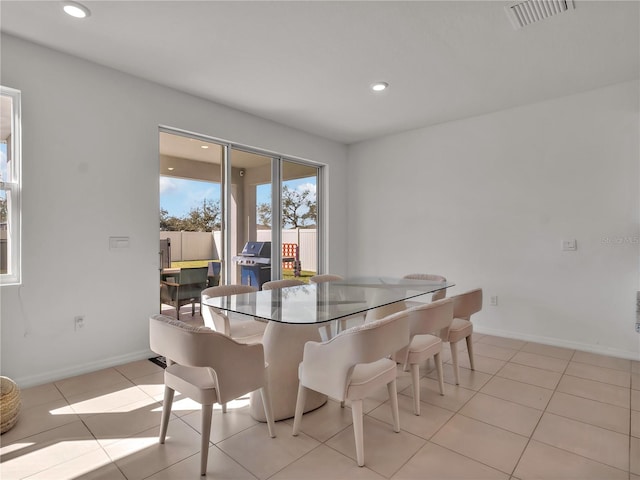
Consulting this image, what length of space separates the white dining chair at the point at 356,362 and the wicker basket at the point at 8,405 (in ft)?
5.98

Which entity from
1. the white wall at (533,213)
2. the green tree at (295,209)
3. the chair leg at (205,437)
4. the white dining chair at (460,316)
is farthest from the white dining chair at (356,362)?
the green tree at (295,209)

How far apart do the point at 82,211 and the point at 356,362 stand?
2.74m

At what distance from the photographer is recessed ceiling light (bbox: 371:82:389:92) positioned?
3514 millimetres

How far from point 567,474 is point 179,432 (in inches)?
86.0

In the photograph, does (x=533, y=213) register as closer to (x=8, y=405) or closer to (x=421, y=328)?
(x=421, y=328)

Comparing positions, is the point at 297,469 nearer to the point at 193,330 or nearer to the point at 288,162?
the point at 193,330

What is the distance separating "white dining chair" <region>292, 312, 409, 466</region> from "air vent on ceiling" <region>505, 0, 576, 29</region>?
2.20 metres

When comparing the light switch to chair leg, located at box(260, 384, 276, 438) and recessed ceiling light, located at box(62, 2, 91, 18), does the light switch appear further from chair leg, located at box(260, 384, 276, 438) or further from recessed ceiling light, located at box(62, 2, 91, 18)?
chair leg, located at box(260, 384, 276, 438)

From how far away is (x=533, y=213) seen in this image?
4.07 m

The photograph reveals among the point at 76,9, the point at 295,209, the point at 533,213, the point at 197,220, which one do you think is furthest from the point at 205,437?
the point at 533,213

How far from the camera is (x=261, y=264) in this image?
187 inches

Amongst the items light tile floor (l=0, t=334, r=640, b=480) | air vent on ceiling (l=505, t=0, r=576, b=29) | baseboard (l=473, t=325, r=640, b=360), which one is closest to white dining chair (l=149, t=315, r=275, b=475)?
light tile floor (l=0, t=334, r=640, b=480)

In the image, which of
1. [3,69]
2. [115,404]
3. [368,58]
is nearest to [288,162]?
[368,58]

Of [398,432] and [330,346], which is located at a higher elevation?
[330,346]
